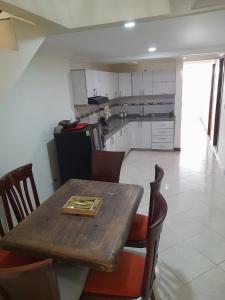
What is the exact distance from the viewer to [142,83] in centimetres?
561

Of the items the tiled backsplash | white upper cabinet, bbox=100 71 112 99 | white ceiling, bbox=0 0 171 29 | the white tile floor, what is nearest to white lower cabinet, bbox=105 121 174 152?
the white tile floor

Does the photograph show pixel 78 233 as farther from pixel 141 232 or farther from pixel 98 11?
pixel 98 11

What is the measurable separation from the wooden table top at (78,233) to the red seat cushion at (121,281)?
25 cm

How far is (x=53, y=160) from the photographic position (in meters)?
3.37

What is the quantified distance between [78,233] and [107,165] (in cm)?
119

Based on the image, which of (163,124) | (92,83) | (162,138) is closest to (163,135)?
(162,138)

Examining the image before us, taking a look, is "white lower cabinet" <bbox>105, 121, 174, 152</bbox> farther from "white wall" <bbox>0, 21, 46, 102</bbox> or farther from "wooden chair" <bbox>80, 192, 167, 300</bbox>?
"wooden chair" <bbox>80, 192, 167, 300</bbox>

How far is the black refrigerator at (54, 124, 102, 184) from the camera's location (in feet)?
10.3

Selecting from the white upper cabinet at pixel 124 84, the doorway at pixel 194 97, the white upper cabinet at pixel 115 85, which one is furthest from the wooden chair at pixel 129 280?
the doorway at pixel 194 97

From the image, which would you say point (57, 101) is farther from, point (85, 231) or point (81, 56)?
point (85, 231)

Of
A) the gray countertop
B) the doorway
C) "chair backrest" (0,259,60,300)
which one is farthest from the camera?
the doorway

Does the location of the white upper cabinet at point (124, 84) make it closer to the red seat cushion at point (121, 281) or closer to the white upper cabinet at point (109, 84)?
the white upper cabinet at point (109, 84)

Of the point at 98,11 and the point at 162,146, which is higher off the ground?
the point at 98,11

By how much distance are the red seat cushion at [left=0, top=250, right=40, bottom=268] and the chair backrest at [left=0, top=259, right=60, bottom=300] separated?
1.52ft
